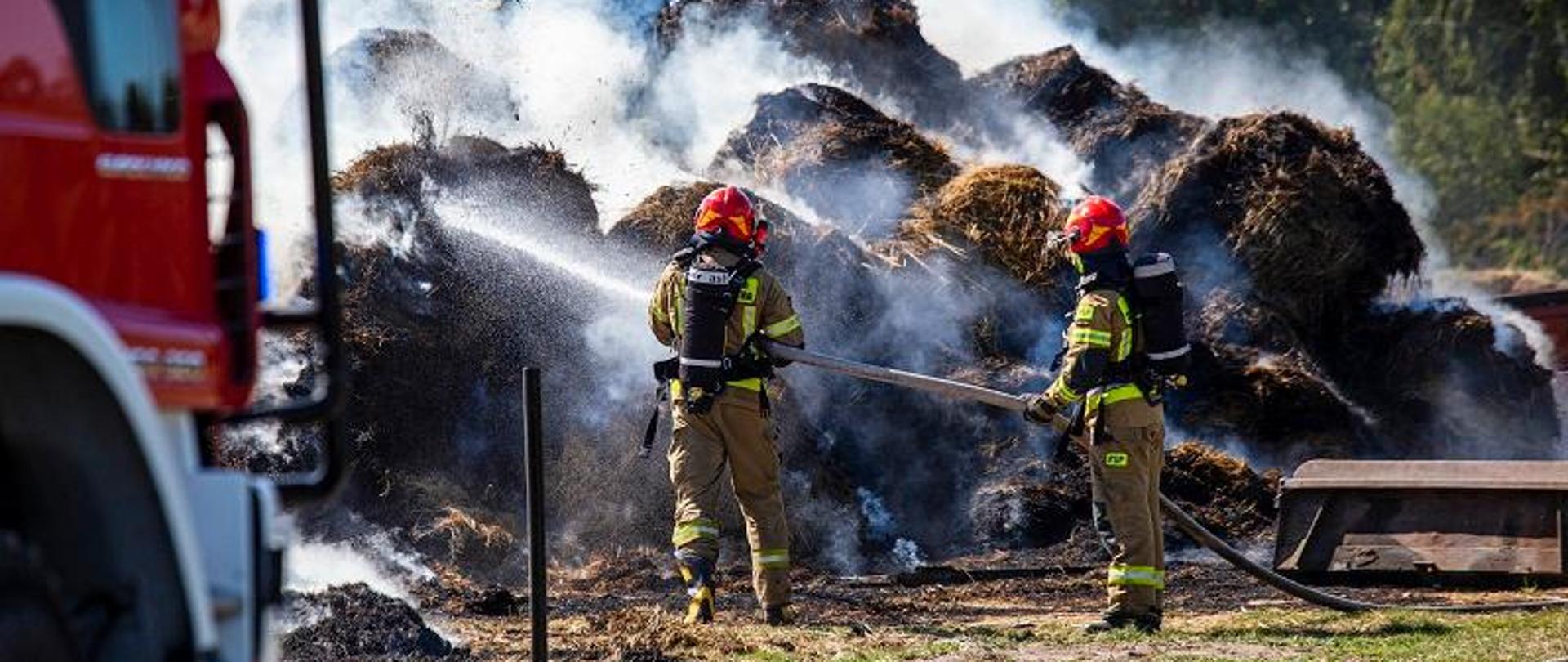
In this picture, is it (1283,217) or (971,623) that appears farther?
(1283,217)

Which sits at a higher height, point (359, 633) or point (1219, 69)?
point (1219, 69)

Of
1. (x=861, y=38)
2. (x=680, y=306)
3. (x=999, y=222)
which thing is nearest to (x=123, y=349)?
(x=680, y=306)

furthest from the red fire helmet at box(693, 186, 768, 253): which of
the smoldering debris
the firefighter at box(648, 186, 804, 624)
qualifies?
the smoldering debris

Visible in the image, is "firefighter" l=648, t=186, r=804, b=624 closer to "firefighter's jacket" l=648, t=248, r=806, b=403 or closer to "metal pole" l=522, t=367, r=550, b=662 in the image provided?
"firefighter's jacket" l=648, t=248, r=806, b=403

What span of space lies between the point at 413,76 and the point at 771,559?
5249mm

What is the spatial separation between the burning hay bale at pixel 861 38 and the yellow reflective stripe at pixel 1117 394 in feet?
23.4

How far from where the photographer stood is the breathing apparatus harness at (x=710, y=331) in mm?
10258

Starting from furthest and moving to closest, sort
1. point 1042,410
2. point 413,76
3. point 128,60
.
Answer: point 413,76, point 1042,410, point 128,60

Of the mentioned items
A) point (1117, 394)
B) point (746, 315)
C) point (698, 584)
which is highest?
point (746, 315)

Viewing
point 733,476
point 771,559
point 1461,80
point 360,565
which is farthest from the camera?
point 1461,80

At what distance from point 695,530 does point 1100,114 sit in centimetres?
734

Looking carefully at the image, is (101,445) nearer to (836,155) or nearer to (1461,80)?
(836,155)

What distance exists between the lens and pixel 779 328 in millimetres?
10484

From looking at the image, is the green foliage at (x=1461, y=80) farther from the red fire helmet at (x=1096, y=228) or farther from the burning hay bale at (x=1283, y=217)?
the red fire helmet at (x=1096, y=228)
